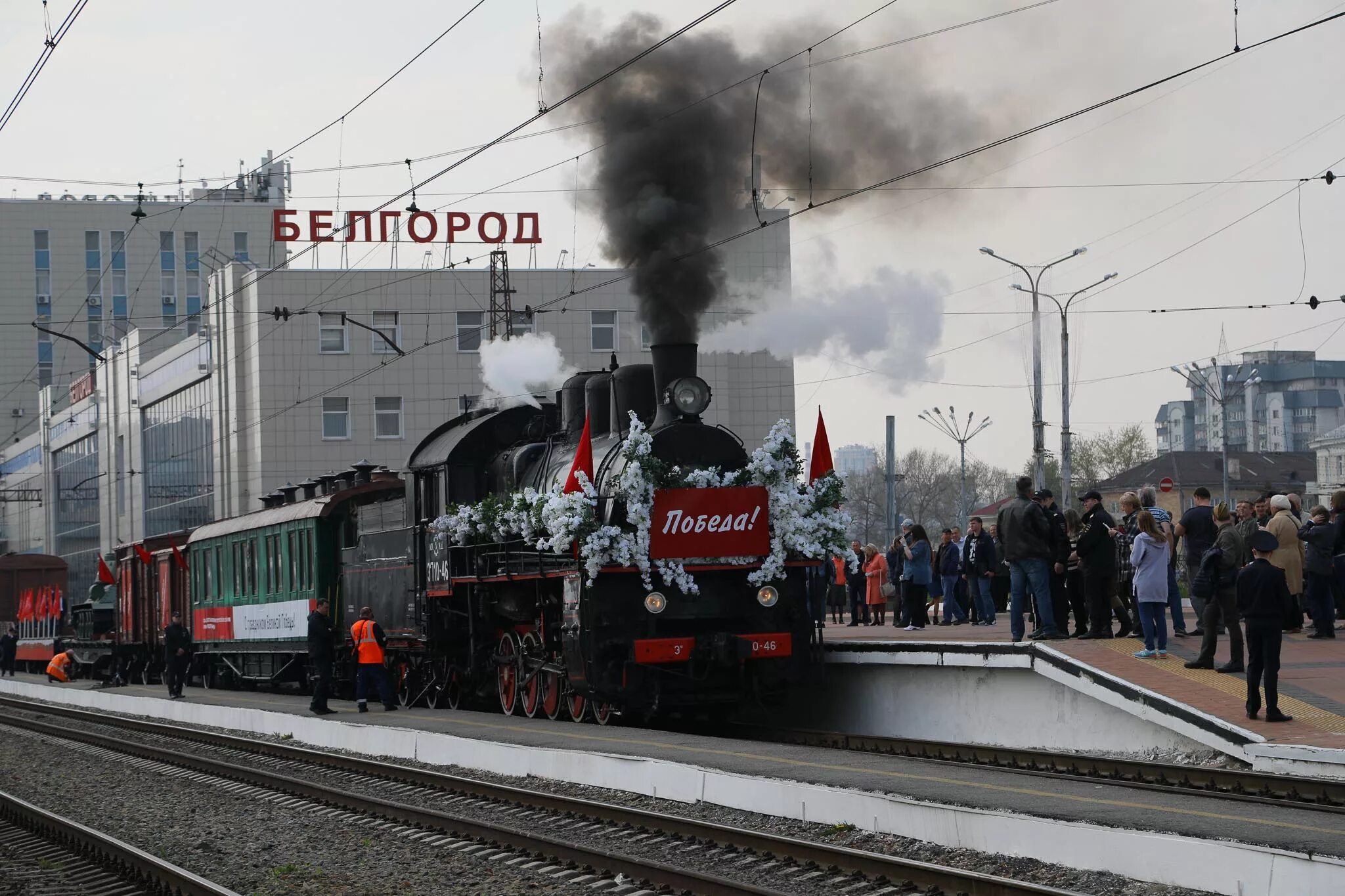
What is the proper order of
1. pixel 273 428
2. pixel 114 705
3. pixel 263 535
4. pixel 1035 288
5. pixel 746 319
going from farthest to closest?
pixel 273 428 < pixel 1035 288 < pixel 114 705 < pixel 263 535 < pixel 746 319

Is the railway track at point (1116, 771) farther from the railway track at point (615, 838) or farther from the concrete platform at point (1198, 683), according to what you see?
the railway track at point (615, 838)

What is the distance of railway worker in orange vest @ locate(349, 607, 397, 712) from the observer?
813 inches

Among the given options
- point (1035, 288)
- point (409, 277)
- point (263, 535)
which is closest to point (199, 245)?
point (409, 277)

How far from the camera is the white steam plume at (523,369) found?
2194 cm

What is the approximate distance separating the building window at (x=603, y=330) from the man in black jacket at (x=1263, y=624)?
146 ft

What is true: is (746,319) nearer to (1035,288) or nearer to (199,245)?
(1035,288)

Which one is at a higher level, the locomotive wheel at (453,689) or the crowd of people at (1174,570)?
the crowd of people at (1174,570)

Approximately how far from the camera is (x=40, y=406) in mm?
88188

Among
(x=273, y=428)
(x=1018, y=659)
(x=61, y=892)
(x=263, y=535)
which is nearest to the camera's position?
(x=61, y=892)

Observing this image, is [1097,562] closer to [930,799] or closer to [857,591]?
[930,799]

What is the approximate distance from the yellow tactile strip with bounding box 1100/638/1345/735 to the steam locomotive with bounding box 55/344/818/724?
331 cm

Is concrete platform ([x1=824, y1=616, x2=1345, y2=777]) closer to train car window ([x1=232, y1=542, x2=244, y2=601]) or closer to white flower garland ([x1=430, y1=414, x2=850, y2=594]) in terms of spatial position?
white flower garland ([x1=430, y1=414, x2=850, y2=594])

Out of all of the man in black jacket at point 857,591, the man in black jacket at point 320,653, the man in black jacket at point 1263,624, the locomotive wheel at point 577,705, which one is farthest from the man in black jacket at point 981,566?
the man in black jacket at point 320,653

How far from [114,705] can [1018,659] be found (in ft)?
65.6
